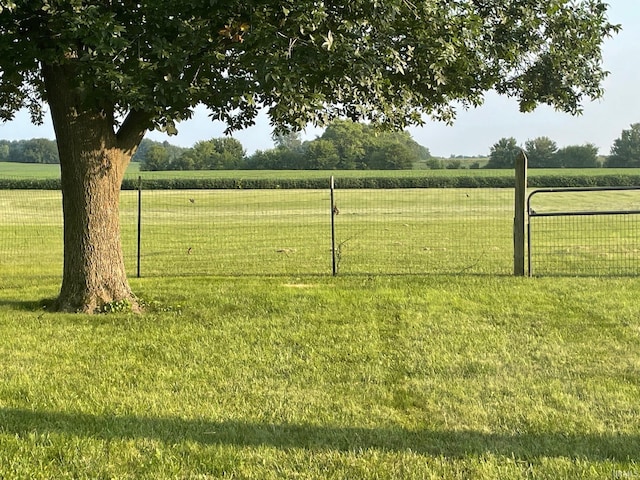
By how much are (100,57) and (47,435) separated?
3.94 meters

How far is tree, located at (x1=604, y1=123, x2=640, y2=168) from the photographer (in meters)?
64.0

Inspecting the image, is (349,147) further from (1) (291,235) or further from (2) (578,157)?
(1) (291,235)

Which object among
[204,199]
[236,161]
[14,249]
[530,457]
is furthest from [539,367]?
[236,161]

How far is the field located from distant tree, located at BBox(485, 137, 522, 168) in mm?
52400

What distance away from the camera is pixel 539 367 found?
17.5ft

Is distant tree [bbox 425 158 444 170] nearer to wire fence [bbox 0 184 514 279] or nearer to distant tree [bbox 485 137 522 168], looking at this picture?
distant tree [bbox 485 137 522 168]

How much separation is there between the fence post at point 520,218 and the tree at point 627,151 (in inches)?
2366

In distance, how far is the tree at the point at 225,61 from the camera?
20.9 feet

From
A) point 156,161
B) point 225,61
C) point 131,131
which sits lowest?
point 131,131

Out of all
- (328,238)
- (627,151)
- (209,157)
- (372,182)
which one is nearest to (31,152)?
(209,157)

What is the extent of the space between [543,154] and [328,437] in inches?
2551

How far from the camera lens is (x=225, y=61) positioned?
757cm

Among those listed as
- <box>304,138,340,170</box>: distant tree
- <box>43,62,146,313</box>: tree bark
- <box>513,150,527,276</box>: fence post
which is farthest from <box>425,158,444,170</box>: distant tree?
→ <box>43,62,146,313</box>: tree bark

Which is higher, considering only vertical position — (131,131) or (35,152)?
(35,152)
